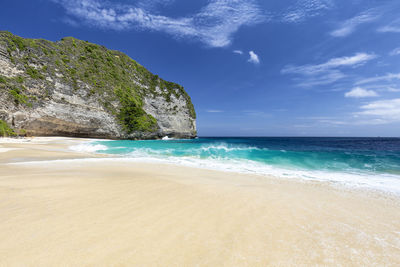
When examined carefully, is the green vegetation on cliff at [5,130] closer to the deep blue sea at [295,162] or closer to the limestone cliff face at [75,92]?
the limestone cliff face at [75,92]

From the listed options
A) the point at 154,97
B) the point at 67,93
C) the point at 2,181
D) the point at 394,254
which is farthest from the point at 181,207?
the point at 154,97

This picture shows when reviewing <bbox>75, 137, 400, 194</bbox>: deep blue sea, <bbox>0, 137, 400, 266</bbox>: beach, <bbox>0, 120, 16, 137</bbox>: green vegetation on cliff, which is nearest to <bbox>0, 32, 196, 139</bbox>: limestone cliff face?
<bbox>0, 120, 16, 137</bbox>: green vegetation on cliff

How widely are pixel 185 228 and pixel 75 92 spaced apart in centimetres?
3803

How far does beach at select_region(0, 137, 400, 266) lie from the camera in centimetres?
155

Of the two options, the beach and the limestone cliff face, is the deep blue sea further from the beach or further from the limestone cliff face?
the limestone cliff face

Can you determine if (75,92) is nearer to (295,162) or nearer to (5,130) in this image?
(5,130)

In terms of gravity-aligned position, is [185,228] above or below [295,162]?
above

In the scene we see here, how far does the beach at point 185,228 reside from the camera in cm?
155

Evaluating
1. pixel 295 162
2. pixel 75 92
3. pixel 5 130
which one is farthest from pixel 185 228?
pixel 75 92

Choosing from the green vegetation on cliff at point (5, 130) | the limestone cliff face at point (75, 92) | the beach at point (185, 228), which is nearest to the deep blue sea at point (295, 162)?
the beach at point (185, 228)

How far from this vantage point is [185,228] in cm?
212

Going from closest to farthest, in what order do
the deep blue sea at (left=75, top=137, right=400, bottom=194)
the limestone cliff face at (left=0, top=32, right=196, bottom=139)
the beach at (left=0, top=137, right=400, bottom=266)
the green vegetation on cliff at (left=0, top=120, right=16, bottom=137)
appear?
the beach at (left=0, top=137, right=400, bottom=266) → the deep blue sea at (left=75, top=137, right=400, bottom=194) → the green vegetation on cliff at (left=0, top=120, right=16, bottom=137) → the limestone cliff face at (left=0, top=32, right=196, bottom=139)

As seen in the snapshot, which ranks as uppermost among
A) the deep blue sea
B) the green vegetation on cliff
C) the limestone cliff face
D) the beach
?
the limestone cliff face

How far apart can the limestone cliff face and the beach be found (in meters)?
31.2
